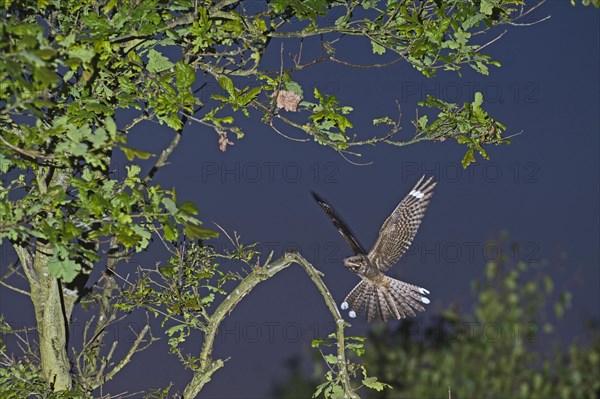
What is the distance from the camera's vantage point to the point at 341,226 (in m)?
4.33

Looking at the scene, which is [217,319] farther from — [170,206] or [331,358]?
[170,206]

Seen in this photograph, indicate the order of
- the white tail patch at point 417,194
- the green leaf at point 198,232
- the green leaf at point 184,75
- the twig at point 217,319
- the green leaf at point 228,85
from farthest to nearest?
the twig at point 217,319, the white tail patch at point 417,194, the green leaf at point 228,85, the green leaf at point 184,75, the green leaf at point 198,232

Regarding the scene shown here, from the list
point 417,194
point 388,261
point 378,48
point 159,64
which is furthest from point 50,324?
point 378,48

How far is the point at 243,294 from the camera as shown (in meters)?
4.78

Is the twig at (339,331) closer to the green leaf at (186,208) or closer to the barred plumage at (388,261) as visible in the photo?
the barred plumage at (388,261)

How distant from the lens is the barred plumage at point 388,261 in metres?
4.37

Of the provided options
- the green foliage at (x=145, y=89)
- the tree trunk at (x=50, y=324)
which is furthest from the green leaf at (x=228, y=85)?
the tree trunk at (x=50, y=324)

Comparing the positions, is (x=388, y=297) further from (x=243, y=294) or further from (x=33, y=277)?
(x=33, y=277)

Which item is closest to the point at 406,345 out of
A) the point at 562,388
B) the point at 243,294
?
the point at 562,388

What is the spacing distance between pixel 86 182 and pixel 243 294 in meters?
1.14

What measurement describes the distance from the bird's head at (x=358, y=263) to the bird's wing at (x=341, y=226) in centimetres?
3

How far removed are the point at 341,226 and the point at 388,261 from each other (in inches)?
12.2

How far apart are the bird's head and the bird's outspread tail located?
4.2 inches

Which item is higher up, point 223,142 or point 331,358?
point 223,142
